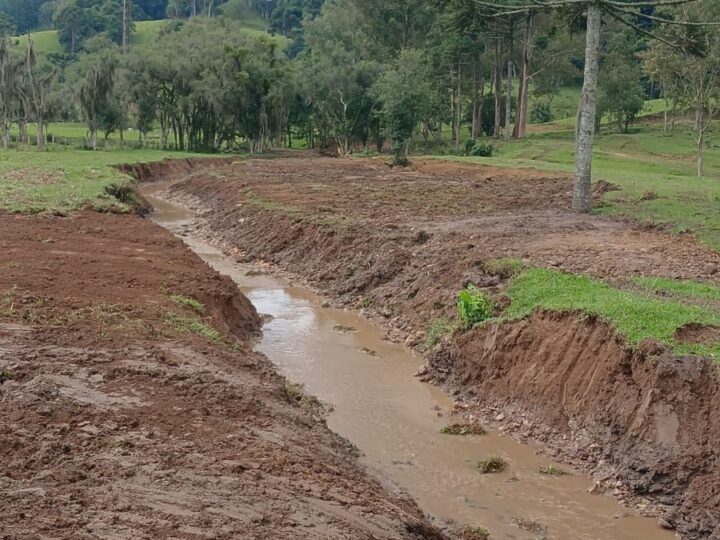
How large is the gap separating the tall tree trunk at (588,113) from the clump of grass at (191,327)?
44.7 ft

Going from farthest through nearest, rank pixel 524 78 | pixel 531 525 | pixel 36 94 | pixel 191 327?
pixel 36 94
pixel 524 78
pixel 191 327
pixel 531 525

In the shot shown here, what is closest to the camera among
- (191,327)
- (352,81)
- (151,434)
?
(151,434)

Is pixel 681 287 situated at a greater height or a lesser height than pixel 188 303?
greater

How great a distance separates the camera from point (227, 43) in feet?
202

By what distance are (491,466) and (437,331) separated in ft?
14.7

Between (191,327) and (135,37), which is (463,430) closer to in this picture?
(191,327)

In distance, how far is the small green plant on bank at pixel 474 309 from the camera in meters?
12.9

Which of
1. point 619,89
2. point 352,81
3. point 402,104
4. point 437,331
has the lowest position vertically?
point 437,331

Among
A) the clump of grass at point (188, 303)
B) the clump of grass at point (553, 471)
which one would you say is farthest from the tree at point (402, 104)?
the clump of grass at point (553, 471)

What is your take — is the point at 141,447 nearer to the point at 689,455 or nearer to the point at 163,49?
the point at 689,455

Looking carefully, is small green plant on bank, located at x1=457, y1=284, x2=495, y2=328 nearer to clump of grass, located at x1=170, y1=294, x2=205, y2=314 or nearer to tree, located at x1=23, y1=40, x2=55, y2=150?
clump of grass, located at x1=170, y1=294, x2=205, y2=314

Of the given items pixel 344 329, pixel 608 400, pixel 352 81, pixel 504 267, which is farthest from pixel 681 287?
pixel 352 81

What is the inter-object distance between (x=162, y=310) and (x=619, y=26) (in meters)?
61.2

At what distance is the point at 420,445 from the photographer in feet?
33.6
